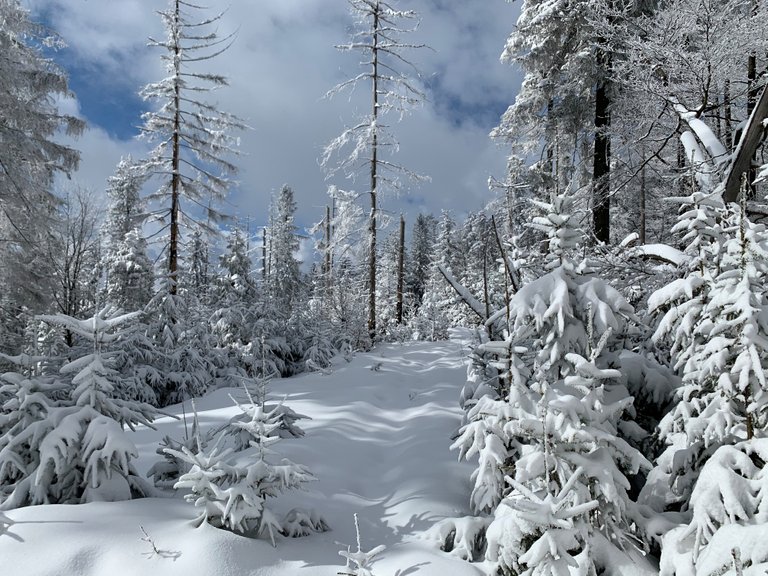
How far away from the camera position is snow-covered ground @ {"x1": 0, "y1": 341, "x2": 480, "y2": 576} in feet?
10.4

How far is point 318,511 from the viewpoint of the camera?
4.17 metres

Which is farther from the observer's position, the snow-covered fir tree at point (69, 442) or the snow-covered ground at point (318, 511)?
the snow-covered fir tree at point (69, 442)

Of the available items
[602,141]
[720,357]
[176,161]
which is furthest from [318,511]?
[176,161]

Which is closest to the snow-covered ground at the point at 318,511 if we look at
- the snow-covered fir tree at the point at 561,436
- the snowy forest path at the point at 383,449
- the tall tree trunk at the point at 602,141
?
the snowy forest path at the point at 383,449

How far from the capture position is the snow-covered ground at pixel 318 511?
10.4 ft

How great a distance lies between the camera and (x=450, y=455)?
227 inches

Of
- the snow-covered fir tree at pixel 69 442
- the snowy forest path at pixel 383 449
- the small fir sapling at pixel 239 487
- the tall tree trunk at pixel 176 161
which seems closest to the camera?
the small fir sapling at pixel 239 487

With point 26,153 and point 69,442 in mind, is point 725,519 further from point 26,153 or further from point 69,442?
point 26,153

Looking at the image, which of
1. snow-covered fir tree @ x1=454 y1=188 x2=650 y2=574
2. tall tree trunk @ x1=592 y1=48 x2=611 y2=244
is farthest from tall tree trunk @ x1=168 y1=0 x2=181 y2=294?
snow-covered fir tree @ x1=454 y1=188 x2=650 y2=574

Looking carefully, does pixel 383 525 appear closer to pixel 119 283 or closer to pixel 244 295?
pixel 244 295

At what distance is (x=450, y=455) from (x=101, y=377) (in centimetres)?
400

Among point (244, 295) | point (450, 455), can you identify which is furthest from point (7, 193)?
point (450, 455)

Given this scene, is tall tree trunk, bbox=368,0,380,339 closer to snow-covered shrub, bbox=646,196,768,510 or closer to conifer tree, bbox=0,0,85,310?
conifer tree, bbox=0,0,85,310

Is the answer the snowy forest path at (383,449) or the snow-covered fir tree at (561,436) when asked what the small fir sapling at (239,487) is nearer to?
the snowy forest path at (383,449)
